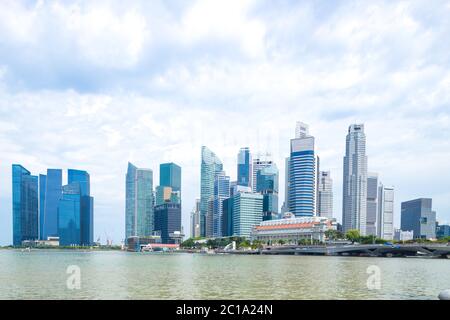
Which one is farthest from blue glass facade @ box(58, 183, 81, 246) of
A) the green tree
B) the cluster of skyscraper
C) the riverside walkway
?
the green tree

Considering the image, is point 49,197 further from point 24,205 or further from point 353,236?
point 353,236

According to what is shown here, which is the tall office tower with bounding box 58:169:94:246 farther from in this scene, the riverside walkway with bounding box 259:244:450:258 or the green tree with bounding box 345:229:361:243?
the green tree with bounding box 345:229:361:243

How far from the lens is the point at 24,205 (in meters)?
155

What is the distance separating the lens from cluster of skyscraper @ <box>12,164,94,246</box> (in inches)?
5661

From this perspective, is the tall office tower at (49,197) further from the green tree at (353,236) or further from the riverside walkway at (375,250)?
the green tree at (353,236)

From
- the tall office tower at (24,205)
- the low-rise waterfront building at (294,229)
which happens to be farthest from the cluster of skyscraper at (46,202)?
the low-rise waterfront building at (294,229)

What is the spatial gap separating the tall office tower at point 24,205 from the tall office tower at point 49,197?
121 inches

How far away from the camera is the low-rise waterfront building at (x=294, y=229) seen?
163 metres

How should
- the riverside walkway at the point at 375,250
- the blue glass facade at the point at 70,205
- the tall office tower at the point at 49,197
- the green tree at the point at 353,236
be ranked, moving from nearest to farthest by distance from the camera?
the riverside walkway at the point at 375,250 < the green tree at the point at 353,236 < the tall office tower at the point at 49,197 < the blue glass facade at the point at 70,205

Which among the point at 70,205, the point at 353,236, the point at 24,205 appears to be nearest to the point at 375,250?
the point at 353,236

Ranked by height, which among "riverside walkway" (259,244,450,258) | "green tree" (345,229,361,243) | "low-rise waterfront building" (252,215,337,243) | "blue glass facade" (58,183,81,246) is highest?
"blue glass facade" (58,183,81,246)
